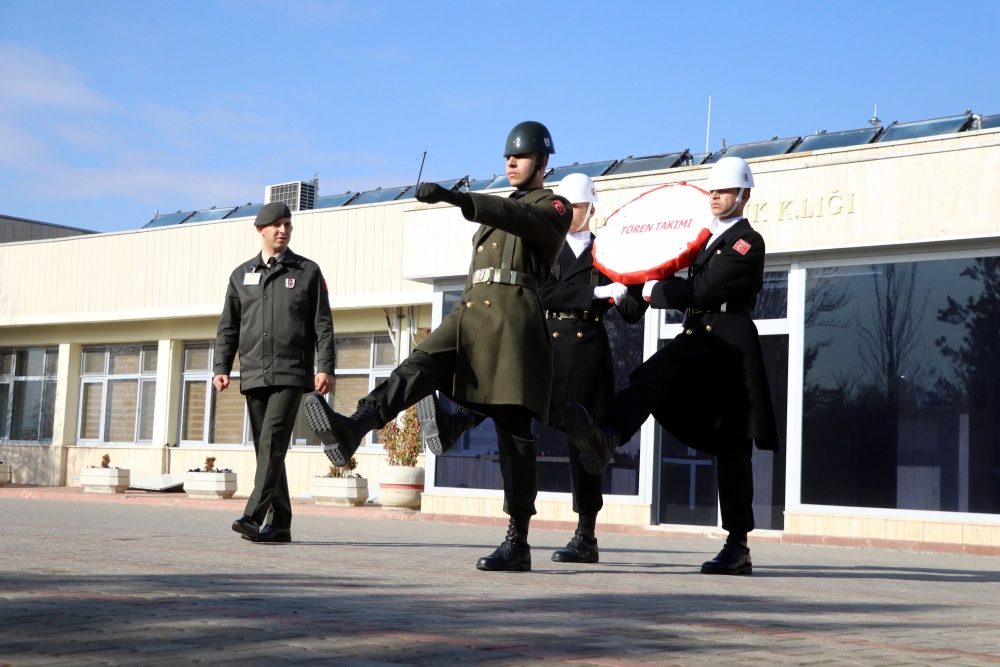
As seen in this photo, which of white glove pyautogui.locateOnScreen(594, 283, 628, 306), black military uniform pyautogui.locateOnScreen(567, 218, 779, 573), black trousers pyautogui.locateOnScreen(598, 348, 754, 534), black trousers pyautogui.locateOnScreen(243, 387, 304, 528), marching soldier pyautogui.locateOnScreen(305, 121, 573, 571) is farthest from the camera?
black trousers pyautogui.locateOnScreen(243, 387, 304, 528)

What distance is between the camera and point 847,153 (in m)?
13.4

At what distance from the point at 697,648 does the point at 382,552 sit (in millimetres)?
4163

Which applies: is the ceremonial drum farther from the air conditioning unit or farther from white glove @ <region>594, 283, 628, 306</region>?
the air conditioning unit

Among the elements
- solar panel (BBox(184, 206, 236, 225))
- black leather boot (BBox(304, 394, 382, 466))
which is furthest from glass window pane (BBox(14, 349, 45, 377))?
black leather boot (BBox(304, 394, 382, 466))

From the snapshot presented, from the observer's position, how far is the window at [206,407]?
22859 millimetres

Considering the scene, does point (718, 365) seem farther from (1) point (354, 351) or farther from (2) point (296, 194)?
(2) point (296, 194)

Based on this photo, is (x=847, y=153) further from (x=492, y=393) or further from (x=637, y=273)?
(x=492, y=393)

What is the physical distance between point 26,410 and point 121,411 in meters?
2.94

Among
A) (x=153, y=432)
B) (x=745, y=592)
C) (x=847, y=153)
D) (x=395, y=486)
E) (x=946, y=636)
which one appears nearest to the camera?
(x=946, y=636)

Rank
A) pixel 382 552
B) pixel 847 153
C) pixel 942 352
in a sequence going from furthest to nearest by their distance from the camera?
pixel 847 153 < pixel 942 352 < pixel 382 552

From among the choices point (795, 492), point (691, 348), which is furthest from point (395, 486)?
point (691, 348)

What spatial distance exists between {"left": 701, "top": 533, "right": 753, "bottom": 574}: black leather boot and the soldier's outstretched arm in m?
1.28

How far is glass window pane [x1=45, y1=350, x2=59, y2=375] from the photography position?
2577 centimetres

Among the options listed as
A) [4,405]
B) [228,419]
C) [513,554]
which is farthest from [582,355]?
[4,405]
